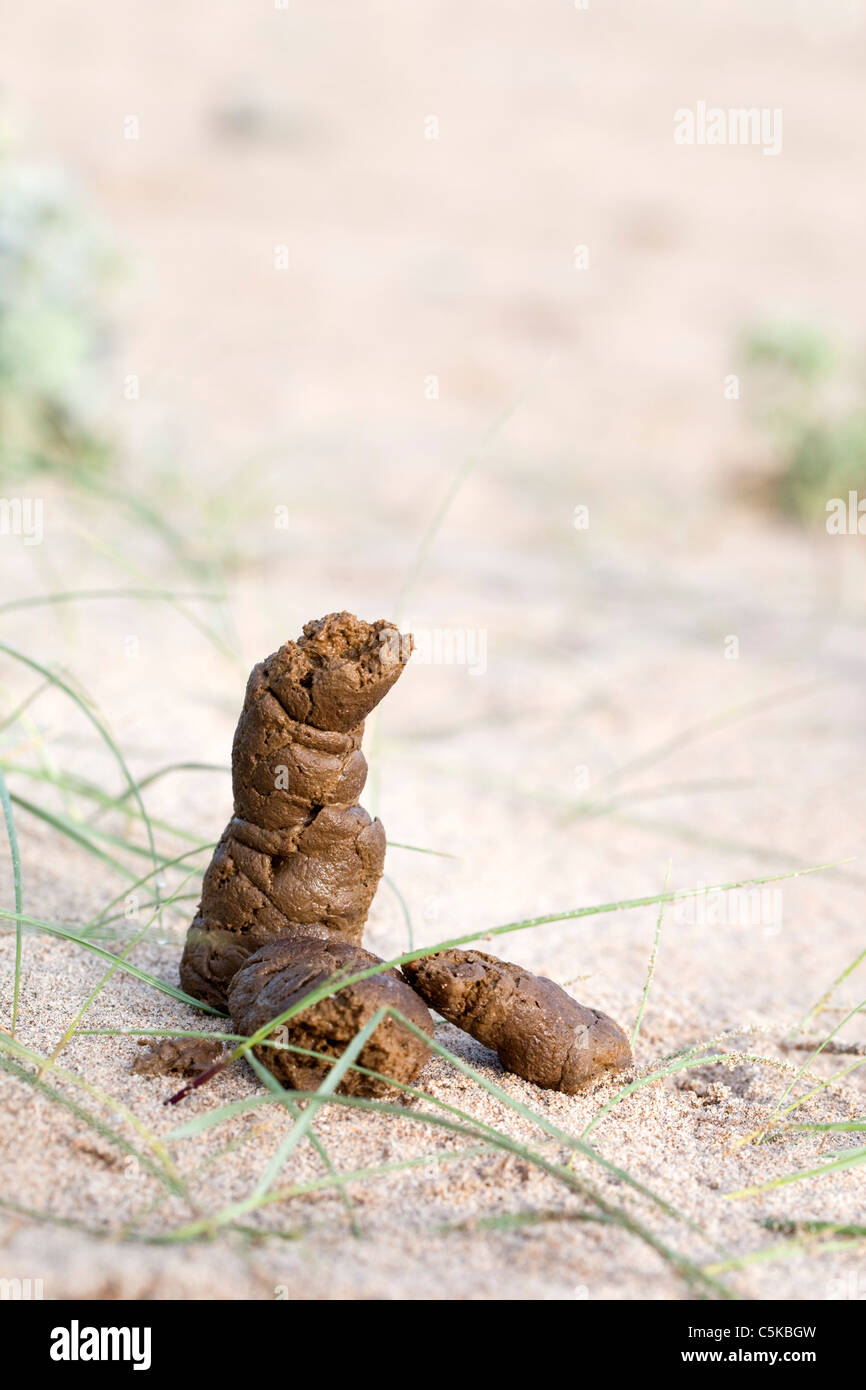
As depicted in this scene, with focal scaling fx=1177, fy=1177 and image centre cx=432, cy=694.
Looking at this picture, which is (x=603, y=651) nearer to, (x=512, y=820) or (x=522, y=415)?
(x=512, y=820)

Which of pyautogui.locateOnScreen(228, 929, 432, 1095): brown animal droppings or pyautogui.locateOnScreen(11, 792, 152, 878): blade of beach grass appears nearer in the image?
pyautogui.locateOnScreen(228, 929, 432, 1095): brown animal droppings

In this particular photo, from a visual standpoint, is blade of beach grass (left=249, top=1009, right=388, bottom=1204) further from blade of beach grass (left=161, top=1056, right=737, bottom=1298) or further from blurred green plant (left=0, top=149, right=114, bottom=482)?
→ blurred green plant (left=0, top=149, right=114, bottom=482)

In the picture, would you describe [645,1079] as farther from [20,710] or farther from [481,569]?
[481,569]

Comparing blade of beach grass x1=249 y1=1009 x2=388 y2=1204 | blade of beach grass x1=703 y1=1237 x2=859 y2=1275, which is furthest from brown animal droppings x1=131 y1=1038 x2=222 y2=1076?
blade of beach grass x1=703 y1=1237 x2=859 y2=1275

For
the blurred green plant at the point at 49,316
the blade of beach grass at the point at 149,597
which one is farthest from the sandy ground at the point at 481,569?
the blurred green plant at the point at 49,316

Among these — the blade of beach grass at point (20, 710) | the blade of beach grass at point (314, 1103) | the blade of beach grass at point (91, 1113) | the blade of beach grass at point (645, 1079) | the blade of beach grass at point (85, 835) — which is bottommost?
the blade of beach grass at point (645, 1079)

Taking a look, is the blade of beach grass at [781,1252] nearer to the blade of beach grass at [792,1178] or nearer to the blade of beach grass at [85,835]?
the blade of beach grass at [792,1178]

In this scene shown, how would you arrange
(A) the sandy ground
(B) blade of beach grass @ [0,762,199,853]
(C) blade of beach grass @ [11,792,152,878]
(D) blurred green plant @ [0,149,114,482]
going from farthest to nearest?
(D) blurred green plant @ [0,149,114,482]
(B) blade of beach grass @ [0,762,199,853]
(C) blade of beach grass @ [11,792,152,878]
(A) the sandy ground
